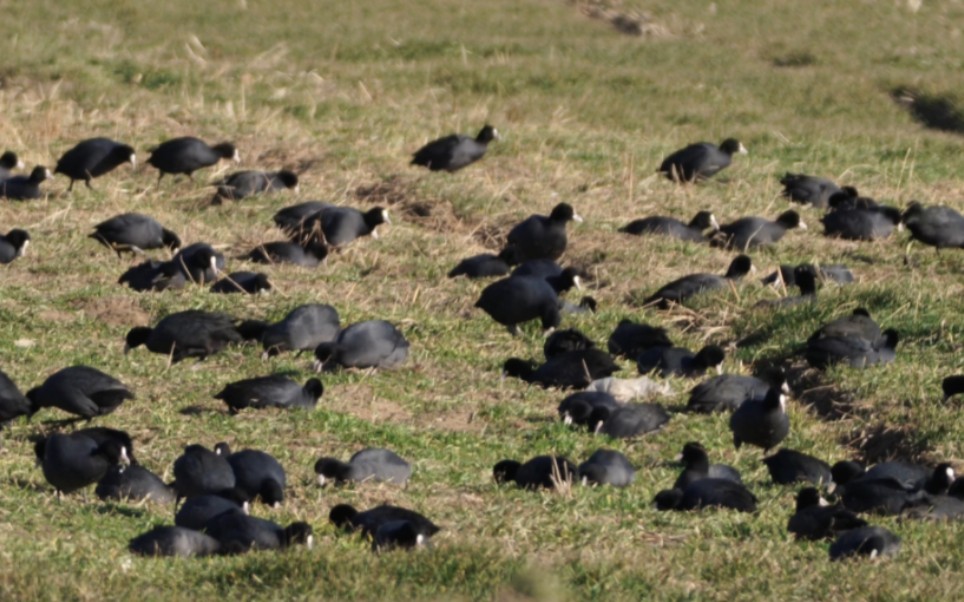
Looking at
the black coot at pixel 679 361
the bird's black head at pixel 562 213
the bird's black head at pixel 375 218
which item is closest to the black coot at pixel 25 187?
the bird's black head at pixel 375 218

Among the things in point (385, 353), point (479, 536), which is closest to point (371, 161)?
point (385, 353)

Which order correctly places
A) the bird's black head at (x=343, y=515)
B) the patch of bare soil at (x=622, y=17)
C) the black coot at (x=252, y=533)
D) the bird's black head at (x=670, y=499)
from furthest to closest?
the patch of bare soil at (x=622, y=17), the bird's black head at (x=670, y=499), the bird's black head at (x=343, y=515), the black coot at (x=252, y=533)

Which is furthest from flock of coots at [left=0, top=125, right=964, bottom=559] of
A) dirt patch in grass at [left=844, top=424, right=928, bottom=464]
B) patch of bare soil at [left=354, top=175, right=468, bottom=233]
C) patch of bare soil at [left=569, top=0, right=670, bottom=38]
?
patch of bare soil at [left=569, top=0, right=670, bottom=38]

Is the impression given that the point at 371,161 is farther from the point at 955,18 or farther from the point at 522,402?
the point at 955,18

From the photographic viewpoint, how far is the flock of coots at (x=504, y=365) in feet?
29.2

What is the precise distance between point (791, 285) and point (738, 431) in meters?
4.47

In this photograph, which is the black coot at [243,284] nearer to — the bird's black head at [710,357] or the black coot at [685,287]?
the black coot at [685,287]

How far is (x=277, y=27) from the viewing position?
3488cm

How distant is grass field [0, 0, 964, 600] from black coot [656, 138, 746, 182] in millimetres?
260

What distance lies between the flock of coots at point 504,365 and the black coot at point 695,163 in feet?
0.07

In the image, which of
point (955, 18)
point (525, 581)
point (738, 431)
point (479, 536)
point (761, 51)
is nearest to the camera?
point (525, 581)

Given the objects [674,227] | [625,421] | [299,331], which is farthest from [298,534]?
[674,227]

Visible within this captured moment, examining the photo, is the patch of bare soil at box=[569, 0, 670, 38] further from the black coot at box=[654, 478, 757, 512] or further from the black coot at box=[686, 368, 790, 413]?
the black coot at box=[654, 478, 757, 512]

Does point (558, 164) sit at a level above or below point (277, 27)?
above
